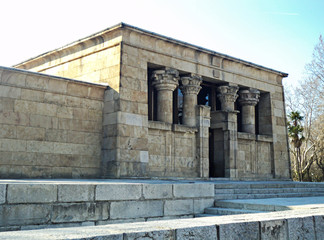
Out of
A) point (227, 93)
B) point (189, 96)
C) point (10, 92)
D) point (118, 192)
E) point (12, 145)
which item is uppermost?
point (227, 93)

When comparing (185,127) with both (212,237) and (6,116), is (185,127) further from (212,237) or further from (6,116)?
(212,237)

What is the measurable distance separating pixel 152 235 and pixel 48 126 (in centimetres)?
1044

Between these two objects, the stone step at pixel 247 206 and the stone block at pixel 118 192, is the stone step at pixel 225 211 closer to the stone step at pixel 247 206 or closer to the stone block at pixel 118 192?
the stone step at pixel 247 206

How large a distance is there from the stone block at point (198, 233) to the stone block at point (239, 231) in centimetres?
12

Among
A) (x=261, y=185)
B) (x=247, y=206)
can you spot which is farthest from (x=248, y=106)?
(x=247, y=206)

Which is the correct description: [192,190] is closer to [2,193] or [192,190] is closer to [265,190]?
[265,190]

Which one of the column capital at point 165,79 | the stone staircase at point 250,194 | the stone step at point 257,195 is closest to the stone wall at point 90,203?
the stone staircase at point 250,194

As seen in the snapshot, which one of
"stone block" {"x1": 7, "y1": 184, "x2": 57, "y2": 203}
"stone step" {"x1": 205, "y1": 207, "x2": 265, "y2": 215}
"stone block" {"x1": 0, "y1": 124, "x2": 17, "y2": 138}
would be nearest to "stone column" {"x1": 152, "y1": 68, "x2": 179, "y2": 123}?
"stone block" {"x1": 0, "y1": 124, "x2": 17, "y2": 138}

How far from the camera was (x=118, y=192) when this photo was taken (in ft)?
26.2

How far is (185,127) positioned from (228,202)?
779cm

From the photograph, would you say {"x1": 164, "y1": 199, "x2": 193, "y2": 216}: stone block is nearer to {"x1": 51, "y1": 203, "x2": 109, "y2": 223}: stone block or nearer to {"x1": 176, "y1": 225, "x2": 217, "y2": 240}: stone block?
{"x1": 51, "y1": 203, "x2": 109, "y2": 223}: stone block

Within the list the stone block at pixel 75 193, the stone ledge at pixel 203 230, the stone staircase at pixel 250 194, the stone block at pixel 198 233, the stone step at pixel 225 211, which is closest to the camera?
the stone ledge at pixel 203 230

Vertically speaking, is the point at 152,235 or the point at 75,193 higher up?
the point at 75,193

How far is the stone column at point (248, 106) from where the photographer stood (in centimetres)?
2070
